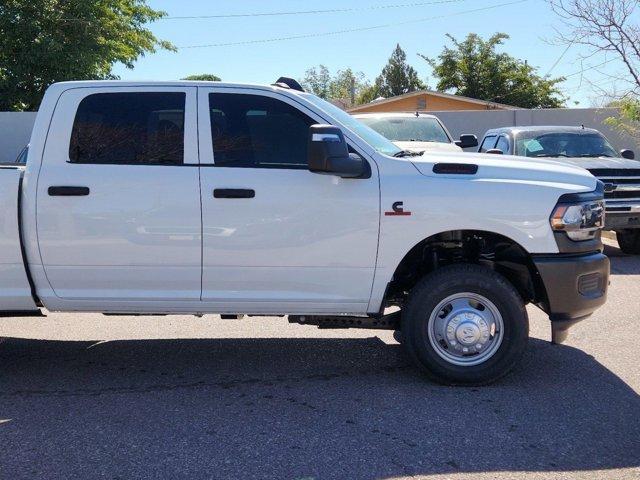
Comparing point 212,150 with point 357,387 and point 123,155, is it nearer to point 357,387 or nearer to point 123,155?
point 123,155

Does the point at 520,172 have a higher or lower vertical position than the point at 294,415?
higher

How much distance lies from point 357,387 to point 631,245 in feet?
24.5

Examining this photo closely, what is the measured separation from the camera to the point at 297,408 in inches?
188

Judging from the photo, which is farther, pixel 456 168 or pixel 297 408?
pixel 456 168

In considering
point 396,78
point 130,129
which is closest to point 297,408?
point 130,129

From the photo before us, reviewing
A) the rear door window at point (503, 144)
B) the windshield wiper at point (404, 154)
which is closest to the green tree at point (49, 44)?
the rear door window at point (503, 144)

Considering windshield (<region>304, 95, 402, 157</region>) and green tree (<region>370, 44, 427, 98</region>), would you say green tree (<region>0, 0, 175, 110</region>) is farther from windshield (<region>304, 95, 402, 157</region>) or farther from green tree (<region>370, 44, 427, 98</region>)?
green tree (<region>370, 44, 427, 98</region>)

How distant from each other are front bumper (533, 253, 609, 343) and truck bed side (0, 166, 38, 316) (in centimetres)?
351

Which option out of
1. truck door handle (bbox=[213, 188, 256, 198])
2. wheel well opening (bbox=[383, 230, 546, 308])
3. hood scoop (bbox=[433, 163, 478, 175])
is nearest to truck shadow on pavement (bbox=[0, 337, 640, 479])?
wheel well opening (bbox=[383, 230, 546, 308])

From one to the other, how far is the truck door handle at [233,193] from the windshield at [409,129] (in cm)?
623

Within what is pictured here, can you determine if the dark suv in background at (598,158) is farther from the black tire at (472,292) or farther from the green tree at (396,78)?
the green tree at (396,78)

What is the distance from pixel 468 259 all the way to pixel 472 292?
0.47 metres

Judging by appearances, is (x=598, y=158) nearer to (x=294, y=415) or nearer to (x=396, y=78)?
(x=294, y=415)

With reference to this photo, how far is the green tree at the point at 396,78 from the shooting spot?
206 feet
